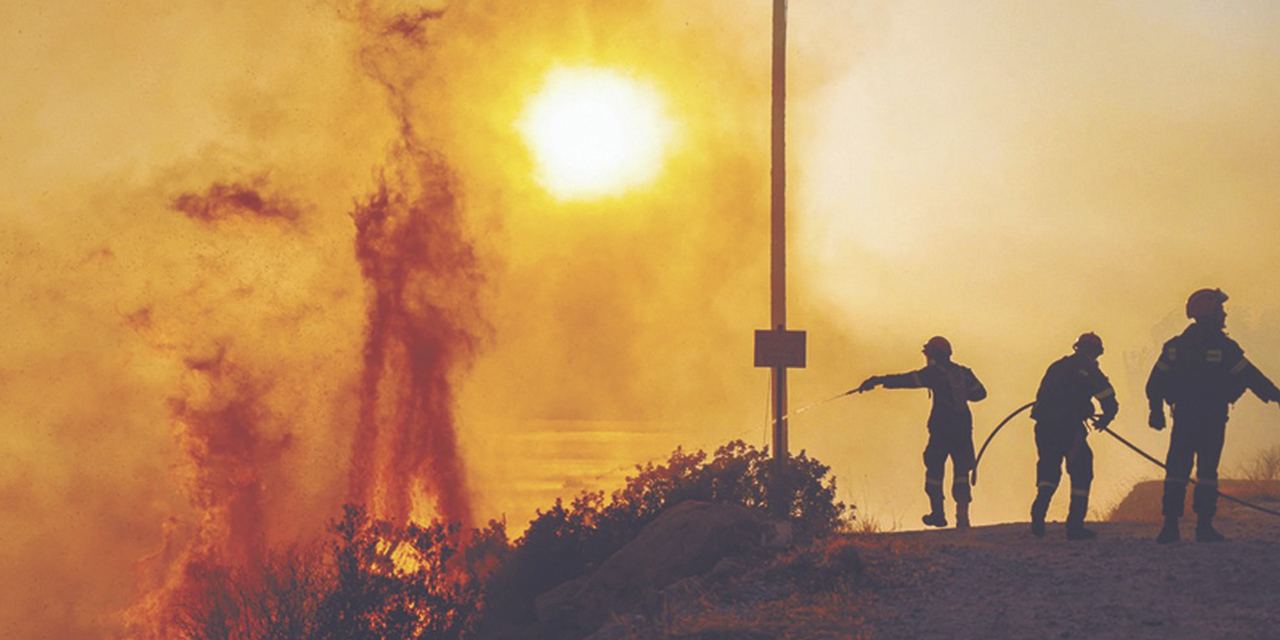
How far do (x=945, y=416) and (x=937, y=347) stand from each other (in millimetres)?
802

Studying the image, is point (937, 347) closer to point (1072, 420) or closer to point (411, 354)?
point (1072, 420)

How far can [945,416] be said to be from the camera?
1659 centimetres

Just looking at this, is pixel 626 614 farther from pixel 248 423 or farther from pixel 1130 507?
pixel 248 423

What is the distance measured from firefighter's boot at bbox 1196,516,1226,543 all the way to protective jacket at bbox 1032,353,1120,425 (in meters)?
1.38

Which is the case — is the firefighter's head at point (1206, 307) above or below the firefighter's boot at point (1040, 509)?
above

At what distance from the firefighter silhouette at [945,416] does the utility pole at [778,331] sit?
102 cm

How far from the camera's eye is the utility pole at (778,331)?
52.3ft

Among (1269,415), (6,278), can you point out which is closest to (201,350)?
(6,278)

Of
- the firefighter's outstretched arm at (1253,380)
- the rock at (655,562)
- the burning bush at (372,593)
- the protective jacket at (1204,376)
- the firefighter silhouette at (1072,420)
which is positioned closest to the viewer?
the firefighter's outstretched arm at (1253,380)

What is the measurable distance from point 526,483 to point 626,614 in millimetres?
115584

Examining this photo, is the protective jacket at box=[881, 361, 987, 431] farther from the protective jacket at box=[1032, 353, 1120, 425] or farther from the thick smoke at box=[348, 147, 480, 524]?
the thick smoke at box=[348, 147, 480, 524]

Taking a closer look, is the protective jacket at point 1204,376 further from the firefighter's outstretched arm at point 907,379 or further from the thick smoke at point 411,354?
the thick smoke at point 411,354

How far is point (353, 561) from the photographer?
15781 mm

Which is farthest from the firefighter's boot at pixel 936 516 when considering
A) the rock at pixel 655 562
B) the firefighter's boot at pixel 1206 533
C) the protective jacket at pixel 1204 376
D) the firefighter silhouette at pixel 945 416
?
the protective jacket at pixel 1204 376
